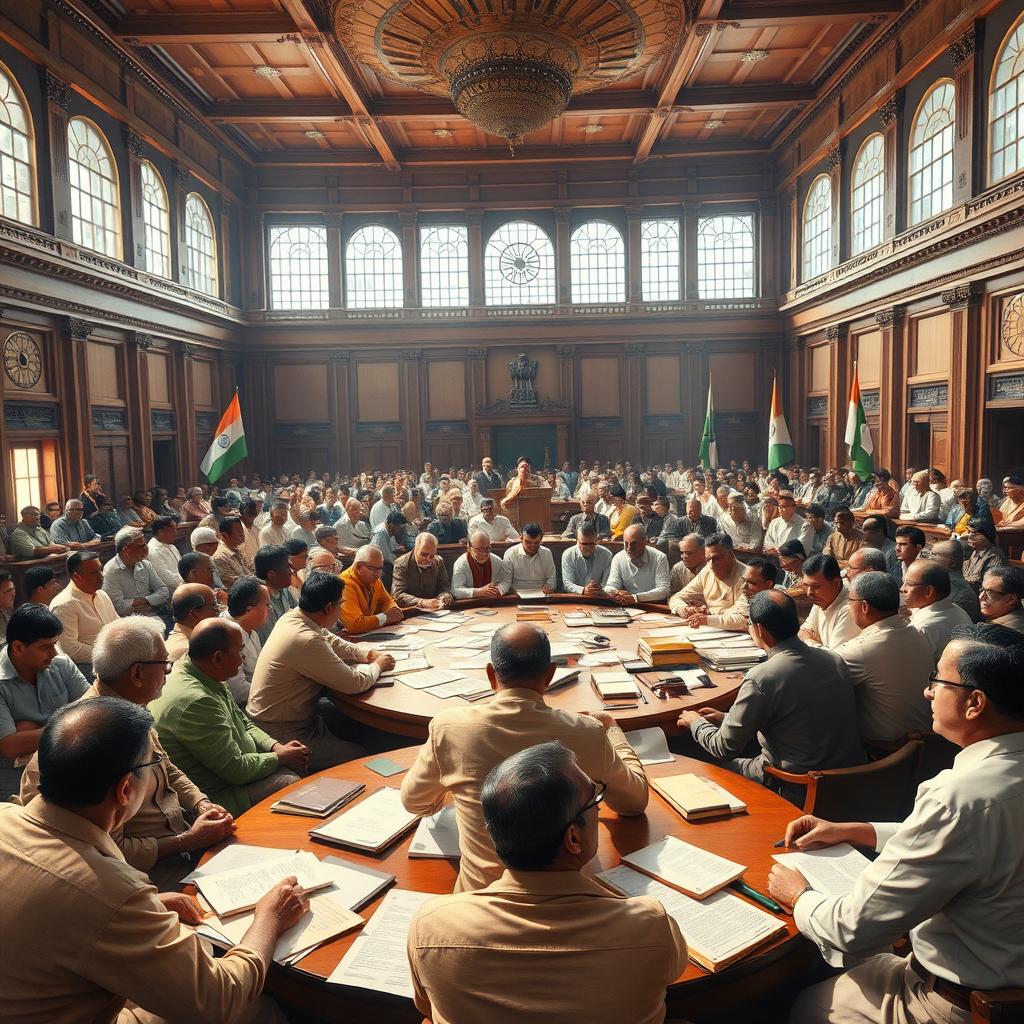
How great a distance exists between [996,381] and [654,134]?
34.1 feet

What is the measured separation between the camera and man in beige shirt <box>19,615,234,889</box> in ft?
8.59

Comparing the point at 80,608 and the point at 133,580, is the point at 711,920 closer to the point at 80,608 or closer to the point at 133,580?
the point at 80,608

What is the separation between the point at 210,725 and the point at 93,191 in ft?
44.5

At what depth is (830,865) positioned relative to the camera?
236 cm

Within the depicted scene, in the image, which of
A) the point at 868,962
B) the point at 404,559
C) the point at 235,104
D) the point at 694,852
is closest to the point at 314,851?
the point at 694,852

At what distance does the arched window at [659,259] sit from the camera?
21219mm

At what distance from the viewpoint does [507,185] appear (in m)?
21.2

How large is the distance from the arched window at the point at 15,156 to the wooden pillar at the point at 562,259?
12819 mm

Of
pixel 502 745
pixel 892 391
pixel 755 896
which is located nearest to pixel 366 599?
pixel 502 745

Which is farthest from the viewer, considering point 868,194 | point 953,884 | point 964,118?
point 868,194

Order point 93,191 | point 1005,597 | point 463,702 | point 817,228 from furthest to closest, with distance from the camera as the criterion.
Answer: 1. point 817,228
2. point 93,191
3. point 1005,597
4. point 463,702

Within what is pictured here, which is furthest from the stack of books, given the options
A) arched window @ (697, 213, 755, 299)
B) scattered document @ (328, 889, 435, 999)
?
arched window @ (697, 213, 755, 299)

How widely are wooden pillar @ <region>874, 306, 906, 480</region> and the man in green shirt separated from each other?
14313 mm

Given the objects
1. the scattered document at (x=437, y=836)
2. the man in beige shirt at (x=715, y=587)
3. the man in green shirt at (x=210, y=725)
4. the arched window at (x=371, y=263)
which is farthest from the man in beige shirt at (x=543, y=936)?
the arched window at (x=371, y=263)
